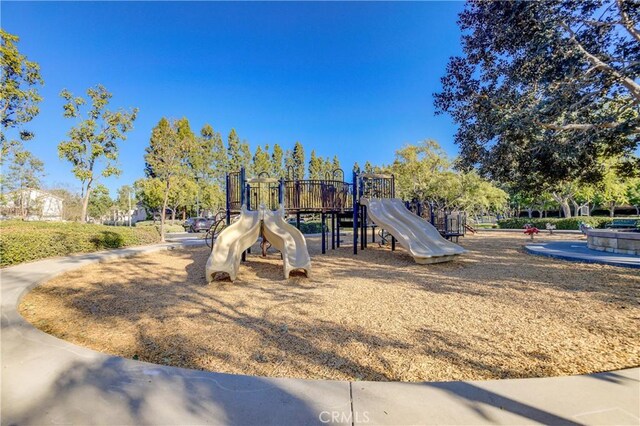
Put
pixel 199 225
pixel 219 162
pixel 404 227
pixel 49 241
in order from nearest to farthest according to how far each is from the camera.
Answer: pixel 49 241 → pixel 404 227 → pixel 199 225 → pixel 219 162

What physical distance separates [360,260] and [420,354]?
258 inches

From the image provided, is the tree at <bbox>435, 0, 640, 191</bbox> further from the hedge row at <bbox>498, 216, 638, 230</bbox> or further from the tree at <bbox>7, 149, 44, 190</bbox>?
the tree at <bbox>7, 149, 44, 190</bbox>

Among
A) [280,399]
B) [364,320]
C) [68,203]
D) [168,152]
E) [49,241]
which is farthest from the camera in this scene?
[68,203]

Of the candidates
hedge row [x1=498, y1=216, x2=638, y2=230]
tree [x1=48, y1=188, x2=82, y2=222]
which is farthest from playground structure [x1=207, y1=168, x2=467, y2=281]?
tree [x1=48, y1=188, x2=82, y2=222]

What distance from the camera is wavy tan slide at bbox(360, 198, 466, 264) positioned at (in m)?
8.76

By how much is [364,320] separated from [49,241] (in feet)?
34.0

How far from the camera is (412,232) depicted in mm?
9742

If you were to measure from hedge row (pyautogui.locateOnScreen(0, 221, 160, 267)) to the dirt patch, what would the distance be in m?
2.42

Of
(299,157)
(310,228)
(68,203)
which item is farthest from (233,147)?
(310,228)

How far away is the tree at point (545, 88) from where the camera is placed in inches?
316

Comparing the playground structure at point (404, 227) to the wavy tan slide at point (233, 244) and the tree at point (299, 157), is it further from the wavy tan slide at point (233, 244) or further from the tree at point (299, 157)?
the tree at point (299, 157)

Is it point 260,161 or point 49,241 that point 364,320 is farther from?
point 260,161

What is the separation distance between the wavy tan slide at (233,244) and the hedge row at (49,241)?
570cm

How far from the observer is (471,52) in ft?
34.6
